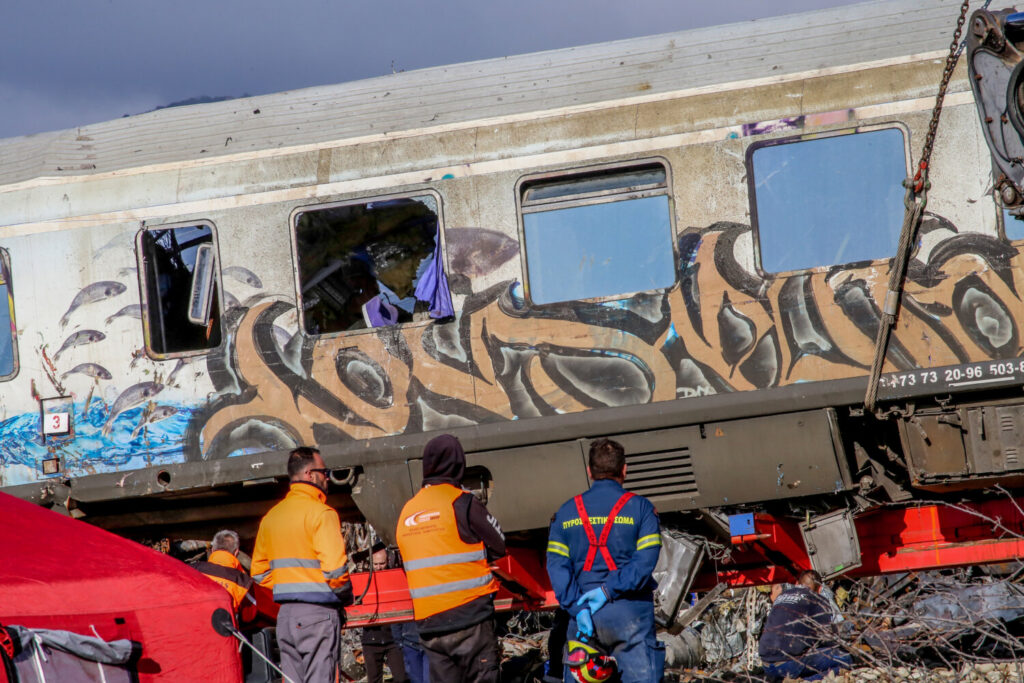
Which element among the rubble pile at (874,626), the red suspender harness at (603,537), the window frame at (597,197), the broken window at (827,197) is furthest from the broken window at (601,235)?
the rubble pile at (874,626)

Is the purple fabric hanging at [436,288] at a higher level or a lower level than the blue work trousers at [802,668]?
higher

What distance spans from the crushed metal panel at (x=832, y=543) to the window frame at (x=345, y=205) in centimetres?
280

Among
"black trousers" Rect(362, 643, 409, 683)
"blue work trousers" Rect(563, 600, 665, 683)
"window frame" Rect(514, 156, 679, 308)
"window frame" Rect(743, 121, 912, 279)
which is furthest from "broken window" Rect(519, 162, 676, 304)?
"black trousers" Rect(362, 643, 409, 683)

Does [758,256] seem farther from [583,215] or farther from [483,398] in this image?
[483,398]

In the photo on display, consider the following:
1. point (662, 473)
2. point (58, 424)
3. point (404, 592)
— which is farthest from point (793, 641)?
point (58, 424)

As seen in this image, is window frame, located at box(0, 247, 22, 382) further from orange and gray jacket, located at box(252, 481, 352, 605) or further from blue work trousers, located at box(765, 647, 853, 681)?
blue work trousers, located at box(765, 647, 853, 681)

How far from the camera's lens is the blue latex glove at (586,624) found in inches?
213

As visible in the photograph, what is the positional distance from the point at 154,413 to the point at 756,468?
412 cm

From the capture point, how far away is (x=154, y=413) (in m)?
7.69

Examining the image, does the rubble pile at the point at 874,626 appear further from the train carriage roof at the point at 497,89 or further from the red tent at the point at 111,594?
the train carriage roof at the point at 497,89

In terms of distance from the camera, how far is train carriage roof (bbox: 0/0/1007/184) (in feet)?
23.8

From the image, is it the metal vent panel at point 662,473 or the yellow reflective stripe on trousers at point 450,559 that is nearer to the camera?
the yellow reflective stripe on trousers at point 450,559

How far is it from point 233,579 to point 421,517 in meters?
1.59

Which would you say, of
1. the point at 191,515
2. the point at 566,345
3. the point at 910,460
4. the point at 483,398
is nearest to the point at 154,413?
the point at 191,515
